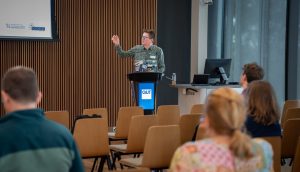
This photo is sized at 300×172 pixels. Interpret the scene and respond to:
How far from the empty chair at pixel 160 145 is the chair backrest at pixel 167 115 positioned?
5.23 ft

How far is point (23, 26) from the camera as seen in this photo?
8.91 m

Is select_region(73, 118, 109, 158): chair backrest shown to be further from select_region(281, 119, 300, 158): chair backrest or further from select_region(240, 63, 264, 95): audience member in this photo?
select_region(281, 119, 300, 158): chair backrest

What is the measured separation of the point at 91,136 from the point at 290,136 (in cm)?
195

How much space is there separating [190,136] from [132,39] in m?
5.50

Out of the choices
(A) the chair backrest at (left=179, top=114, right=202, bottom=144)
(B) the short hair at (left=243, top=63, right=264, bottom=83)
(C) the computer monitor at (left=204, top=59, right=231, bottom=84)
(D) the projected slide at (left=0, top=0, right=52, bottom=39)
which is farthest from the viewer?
(C) the computer monitor at (left=204, top=59, right=231, bottom=84)

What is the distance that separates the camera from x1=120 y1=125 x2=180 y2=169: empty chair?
4.46 metres

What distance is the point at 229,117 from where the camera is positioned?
2.36 m

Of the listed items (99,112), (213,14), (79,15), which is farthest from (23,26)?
(213,14)

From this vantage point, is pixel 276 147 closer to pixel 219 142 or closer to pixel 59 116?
pixel 219 142

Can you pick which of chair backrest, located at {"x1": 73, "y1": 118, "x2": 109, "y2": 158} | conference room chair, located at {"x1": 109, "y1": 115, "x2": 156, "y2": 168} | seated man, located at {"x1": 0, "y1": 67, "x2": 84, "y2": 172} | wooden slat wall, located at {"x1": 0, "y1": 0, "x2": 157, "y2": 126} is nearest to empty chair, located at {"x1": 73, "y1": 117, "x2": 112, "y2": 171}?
chair backrest, located at {"x1": 73, "y1": 118, "x2": 109, "y2": 158}

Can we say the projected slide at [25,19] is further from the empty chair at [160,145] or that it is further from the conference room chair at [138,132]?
the empty chair at [160,145]

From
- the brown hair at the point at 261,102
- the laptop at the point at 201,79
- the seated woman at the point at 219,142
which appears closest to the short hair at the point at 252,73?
the brown hair at the point at 261,102

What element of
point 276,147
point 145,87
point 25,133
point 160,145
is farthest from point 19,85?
point 145,87

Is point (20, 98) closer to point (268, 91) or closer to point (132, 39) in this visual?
point (268, 91)
